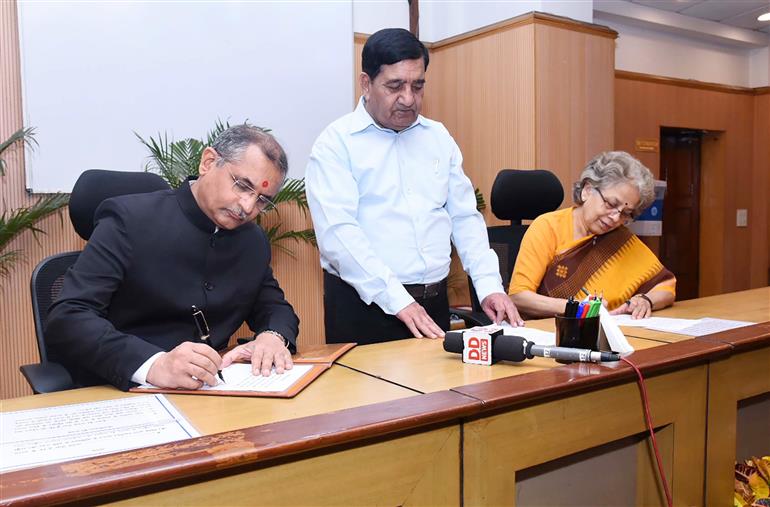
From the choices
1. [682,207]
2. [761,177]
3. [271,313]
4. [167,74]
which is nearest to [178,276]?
[271,313]

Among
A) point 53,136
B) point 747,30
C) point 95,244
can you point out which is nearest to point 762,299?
point 95,244

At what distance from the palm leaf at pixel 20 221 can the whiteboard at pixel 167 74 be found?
13 cm

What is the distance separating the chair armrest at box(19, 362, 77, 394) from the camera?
159 cm

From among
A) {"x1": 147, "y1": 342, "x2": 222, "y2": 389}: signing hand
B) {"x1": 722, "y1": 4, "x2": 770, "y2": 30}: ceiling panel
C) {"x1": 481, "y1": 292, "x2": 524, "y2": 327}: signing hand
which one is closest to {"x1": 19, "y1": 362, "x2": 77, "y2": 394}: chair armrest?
{"x1": 147, "y1": 342, "x2": 222, "y2": 389}: signing hand

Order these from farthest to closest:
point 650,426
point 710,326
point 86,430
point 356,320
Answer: point 356,320 → point 710,326 → point 650,426 → point 86,430

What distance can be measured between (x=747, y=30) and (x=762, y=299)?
17.5ft

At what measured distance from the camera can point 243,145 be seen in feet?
5.45

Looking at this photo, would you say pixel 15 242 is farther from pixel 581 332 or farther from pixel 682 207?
pixel 682 207

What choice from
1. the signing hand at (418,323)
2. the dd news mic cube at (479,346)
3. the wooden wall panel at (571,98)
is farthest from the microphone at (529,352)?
the wooden wall panel at (571,98)

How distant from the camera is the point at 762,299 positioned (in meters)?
2.62

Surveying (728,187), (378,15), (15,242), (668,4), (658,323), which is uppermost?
(668,4)

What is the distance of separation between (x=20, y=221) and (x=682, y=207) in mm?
6096

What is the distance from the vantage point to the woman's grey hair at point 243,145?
1.66m

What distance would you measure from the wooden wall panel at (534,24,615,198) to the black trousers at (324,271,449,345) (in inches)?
102
